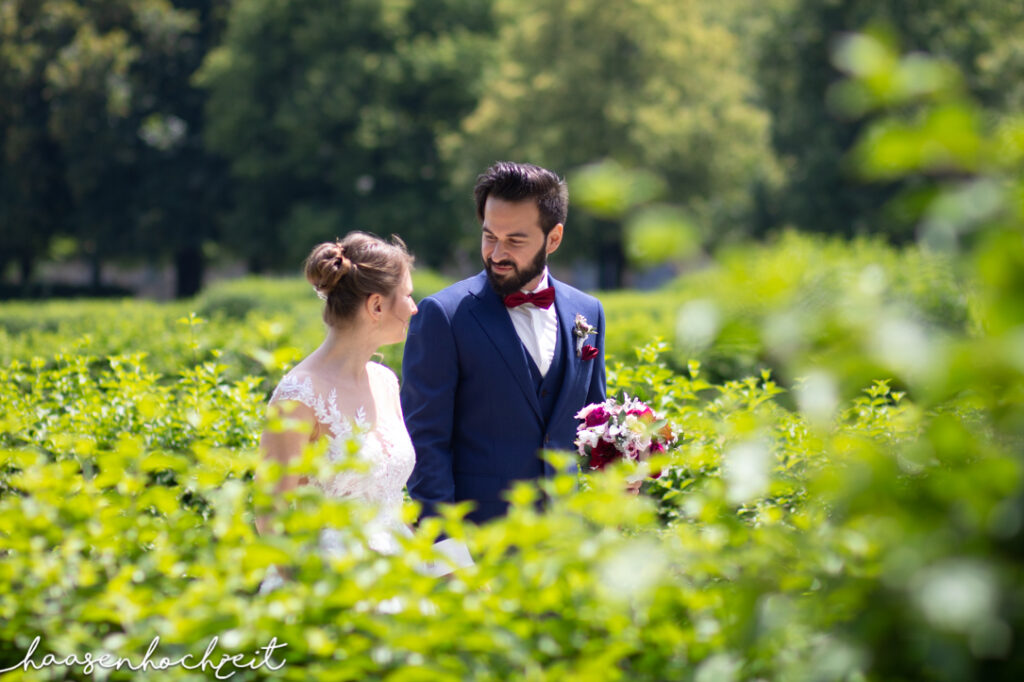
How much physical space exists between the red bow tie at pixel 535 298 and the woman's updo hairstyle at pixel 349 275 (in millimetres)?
499

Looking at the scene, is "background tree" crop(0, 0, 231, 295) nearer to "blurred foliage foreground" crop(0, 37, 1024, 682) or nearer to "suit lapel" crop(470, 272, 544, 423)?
"suit lapel" crop(470, 272, 544, 423)

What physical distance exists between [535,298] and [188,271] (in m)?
34.9

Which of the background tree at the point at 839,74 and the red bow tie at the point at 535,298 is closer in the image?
the red bow tie at the point at 535,298

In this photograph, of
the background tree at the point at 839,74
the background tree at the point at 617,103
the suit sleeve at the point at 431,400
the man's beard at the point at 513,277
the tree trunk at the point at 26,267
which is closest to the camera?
the suit sleeve at the point at 431,400

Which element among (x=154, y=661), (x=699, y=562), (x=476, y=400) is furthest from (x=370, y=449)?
(x=699, y=562)

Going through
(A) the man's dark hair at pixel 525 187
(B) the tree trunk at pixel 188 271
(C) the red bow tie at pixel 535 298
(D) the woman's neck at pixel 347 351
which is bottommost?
(B) the tree trunk at pixel 188 271

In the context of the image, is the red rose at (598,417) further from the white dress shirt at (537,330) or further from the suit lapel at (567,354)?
the white dress shirt at (537,330)

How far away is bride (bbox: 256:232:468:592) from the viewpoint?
3.38 meters

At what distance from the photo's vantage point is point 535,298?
3896mm

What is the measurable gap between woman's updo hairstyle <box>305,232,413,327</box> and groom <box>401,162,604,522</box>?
0.25 metres

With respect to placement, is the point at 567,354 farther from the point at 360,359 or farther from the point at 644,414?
the point at 360,359

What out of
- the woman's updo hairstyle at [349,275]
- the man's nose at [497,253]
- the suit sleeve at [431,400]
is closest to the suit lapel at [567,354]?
the man's nose at [497,253]

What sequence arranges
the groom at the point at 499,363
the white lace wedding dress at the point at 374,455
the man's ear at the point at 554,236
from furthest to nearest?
the man's ear at the point at 554,236, the groom at the point at 499,363, the white lace wedding dress at the point at 374,455

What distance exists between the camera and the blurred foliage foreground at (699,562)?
123cm
